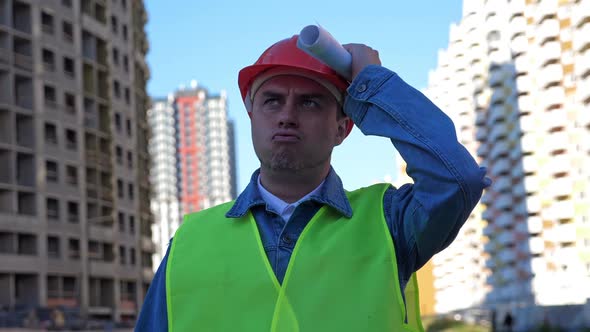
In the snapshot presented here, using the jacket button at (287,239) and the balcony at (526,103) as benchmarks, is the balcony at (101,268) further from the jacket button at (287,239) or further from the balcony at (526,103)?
the jacket button at (287,239)

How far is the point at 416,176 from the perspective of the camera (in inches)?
110

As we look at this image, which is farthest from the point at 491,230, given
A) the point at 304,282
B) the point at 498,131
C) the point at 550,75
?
the point at 304,282

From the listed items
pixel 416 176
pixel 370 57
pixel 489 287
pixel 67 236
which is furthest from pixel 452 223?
pixel 489 287

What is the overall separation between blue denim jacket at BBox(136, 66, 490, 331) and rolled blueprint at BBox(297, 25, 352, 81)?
0.28 feet

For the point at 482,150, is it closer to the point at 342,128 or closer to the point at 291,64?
the point at 342,128

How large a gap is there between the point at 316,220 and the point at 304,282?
232 mm

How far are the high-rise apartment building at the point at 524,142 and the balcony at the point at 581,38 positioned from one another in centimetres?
8

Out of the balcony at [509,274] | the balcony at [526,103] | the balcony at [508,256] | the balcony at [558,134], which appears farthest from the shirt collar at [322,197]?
→ the balcony at [508,256]

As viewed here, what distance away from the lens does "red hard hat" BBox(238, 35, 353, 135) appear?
308cm

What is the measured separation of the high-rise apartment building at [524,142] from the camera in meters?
87.4

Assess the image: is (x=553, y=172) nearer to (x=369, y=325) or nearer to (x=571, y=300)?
(x=571, y=300)

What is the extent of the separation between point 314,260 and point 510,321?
4761 cm

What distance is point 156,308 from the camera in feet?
10.2

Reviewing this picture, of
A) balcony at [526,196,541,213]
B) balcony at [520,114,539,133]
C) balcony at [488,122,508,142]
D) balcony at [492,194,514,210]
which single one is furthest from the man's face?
balcony at [492,194,514,210]
